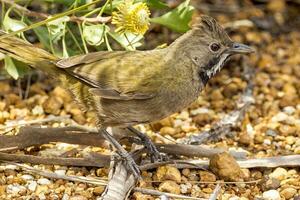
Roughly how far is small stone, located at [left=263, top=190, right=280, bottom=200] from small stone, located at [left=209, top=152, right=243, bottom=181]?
0.18 metres

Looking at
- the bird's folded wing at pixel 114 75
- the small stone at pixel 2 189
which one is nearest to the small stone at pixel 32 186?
the small stone at pixel 2 189

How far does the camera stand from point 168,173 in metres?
4.09

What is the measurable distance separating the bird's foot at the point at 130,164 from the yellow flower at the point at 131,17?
662 millimetres

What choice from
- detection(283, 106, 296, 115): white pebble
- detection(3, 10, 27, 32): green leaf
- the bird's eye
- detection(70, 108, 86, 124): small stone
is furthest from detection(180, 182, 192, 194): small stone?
detection(283, 106, 296, 115): white pebble

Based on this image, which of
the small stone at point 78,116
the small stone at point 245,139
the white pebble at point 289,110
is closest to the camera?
the small stone at point 245,139

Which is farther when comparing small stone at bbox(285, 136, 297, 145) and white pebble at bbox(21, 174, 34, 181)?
small stone at bbox(285, 136, 297, 145)

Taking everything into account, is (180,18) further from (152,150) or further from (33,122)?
(33,122)

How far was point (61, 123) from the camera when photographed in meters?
4.83

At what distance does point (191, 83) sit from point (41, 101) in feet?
4.53

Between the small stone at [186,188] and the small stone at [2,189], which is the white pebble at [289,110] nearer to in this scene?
the small stone at [186,188]

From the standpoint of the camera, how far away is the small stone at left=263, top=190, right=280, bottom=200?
13.0 ft

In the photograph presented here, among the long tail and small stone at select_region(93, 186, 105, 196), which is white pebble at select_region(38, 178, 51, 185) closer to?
small stone at select_region(93, 186, 105, 196)

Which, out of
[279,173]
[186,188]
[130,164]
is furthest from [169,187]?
[279,173]

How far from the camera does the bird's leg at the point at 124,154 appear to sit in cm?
396
